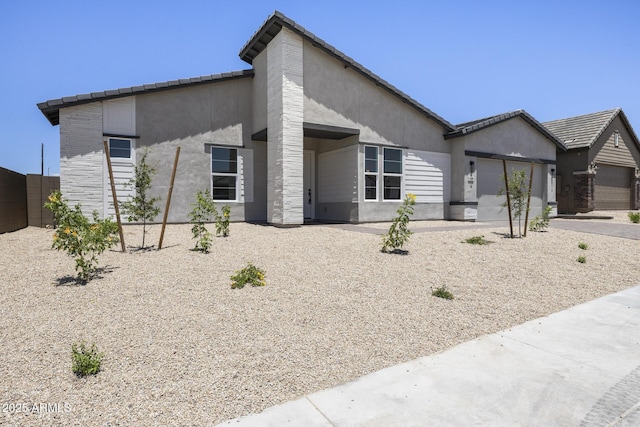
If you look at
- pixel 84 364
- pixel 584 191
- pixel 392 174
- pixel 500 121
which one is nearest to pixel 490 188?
pixel 500 121

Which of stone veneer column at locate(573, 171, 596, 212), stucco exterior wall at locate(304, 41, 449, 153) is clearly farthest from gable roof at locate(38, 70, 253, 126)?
stone veneer column at locate(573, 171, 596, 212)

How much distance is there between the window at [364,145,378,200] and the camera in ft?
44.8

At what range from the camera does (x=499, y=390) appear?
2941 millimetres

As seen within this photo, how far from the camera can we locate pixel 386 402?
9.00 ft

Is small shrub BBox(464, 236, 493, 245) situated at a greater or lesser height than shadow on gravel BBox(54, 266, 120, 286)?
greater

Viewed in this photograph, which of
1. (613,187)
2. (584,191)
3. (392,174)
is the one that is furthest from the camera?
(613,187)

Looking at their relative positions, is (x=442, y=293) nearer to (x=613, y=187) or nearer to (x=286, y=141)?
(x=286, y=141)

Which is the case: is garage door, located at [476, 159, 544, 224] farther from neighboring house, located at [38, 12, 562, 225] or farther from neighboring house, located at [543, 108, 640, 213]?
neighboring house, located at [543, 108, 640, 213]

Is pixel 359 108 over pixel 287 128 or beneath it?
over

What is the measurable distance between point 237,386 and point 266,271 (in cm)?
334

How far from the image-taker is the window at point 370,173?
13656mm

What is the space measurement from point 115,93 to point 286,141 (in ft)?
19.5

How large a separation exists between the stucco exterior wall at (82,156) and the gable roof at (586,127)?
23.6 metres

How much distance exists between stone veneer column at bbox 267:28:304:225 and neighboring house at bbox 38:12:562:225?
0.11ft
